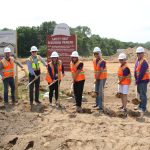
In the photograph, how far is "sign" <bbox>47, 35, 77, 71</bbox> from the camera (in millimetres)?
13547

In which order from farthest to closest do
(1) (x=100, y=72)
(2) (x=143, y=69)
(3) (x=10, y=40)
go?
(3) (x=10, y=40) < (1) (x=100, y=72) < (2) (x=143, y=69)

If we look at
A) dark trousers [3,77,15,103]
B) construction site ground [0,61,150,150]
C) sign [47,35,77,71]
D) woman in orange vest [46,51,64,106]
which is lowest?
construction site ground [0,61,150,150]

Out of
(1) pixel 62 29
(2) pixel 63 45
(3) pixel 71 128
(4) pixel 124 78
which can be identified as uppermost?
(1) pixel 62 29

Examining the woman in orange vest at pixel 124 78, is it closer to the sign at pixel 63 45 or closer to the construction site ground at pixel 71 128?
the construction site ground at pixel 71 128

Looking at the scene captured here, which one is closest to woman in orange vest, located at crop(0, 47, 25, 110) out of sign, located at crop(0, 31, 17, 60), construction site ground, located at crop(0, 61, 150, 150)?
construction site ground, located at crop(0, 61, 150, 150)

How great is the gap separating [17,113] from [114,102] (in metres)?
3.75

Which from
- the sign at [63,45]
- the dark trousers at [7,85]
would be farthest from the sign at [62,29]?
the dark trousers at [7,85]

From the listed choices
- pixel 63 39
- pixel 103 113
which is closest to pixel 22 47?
pixel 63 39

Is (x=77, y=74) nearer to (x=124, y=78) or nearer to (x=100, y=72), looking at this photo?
(x=100, y=72)

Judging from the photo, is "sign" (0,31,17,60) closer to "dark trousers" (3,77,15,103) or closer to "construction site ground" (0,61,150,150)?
"dark trousers" (3,77,15,103)

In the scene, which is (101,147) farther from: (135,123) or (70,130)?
(135,123)

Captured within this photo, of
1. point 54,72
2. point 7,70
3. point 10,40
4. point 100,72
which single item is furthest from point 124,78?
point 10,40

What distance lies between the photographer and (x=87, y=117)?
32.2 feet

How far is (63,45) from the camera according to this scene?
13602 mm
